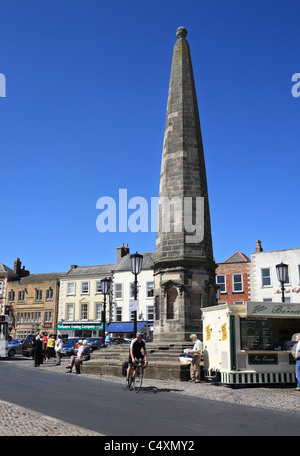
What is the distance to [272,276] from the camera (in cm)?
4166

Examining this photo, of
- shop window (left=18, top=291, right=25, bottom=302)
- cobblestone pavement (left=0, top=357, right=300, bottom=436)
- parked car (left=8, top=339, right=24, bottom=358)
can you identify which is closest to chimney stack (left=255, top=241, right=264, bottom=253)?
parked car (left=8, top=339, right=24, bottom=358)

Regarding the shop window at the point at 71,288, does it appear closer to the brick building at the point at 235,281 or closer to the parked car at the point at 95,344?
the brick building at the point at 235,281

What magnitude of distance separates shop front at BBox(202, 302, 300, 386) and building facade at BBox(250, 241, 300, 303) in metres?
26.2

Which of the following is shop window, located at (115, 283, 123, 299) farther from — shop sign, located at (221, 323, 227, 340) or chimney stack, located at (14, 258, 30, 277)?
shop sign, located at (221, 323, 227, 340)

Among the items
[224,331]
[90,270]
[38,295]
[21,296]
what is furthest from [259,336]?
[21,296]

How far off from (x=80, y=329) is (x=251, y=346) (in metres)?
40.9

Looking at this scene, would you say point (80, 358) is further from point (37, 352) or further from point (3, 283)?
point (3, 283)

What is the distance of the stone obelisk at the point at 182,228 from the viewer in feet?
63.0

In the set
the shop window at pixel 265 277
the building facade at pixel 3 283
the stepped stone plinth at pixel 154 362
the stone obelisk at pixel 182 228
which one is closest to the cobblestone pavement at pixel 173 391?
the stepped stone plinth at pixel 154 362

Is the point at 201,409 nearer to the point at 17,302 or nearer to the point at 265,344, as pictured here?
the point at 265,344

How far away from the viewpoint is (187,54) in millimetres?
22203

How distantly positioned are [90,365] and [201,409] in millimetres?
10430

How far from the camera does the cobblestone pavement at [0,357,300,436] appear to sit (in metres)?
6.74
